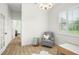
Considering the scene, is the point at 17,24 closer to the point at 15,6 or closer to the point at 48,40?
the point at 15,6

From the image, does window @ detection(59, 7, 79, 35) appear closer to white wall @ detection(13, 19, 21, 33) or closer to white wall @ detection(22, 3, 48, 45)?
white wall @ detection(22, 3, 48, 45)

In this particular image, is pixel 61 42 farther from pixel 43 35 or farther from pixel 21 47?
pixel 21 47

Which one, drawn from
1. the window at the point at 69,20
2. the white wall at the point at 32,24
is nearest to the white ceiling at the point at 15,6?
the white wall at the point at 32,24

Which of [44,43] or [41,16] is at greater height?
[41,16]

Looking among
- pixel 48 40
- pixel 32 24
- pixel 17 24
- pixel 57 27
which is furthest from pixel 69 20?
pixel 17 24

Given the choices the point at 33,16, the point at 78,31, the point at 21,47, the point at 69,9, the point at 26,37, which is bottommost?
the point at 21,47

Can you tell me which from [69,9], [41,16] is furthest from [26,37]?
[69,9]

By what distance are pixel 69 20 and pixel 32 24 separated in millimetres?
878

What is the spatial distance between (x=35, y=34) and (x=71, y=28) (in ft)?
2.71

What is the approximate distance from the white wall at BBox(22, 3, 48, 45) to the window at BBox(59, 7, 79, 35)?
40 centimetres

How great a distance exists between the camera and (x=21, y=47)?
7.02 feet

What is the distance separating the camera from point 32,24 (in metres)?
2.11
